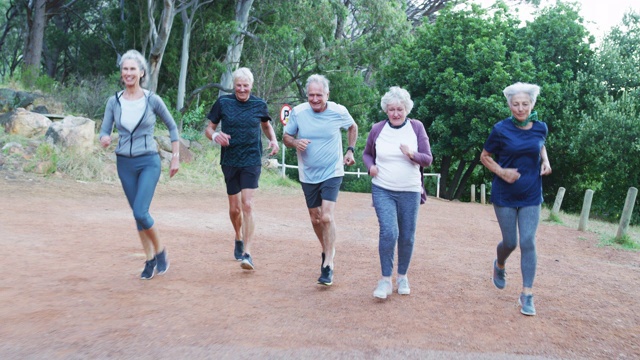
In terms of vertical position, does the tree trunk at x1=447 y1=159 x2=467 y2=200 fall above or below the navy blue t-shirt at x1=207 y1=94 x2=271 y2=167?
below

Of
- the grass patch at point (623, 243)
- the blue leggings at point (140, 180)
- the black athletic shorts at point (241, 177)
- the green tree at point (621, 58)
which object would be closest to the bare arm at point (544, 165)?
the black athletic shorts at point (241, 177)

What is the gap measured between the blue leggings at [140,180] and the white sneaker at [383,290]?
2.13 m

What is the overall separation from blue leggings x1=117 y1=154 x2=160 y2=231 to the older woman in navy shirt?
9.79ft

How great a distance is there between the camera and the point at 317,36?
2591 cm

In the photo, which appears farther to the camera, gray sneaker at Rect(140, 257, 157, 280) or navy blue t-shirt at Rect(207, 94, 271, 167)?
navy blue t-shirt at Rect(207, 94, 271, 167)

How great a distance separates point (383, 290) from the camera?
602 centimetres

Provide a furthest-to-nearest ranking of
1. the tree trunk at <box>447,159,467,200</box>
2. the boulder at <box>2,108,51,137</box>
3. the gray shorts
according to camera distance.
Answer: the tree trunk at <box>447,159,467,200</box>, the boulder at <box>2,108,51,137</box>, the gray shorts

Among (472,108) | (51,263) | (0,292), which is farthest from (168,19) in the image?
(0,292)

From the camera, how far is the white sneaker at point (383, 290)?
5.98 meters

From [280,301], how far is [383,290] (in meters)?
0.89

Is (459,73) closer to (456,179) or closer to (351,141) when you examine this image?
(456,179)

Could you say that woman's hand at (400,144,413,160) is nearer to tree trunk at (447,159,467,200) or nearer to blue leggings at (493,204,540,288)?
blue leggings at (493,204,540,288)

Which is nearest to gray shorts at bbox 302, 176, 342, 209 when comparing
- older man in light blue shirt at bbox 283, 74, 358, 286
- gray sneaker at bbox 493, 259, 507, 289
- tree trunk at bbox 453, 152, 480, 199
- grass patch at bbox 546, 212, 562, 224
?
older man in light blue shirt at bbox 283, 74, 358, 286

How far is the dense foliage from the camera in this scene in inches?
1015
